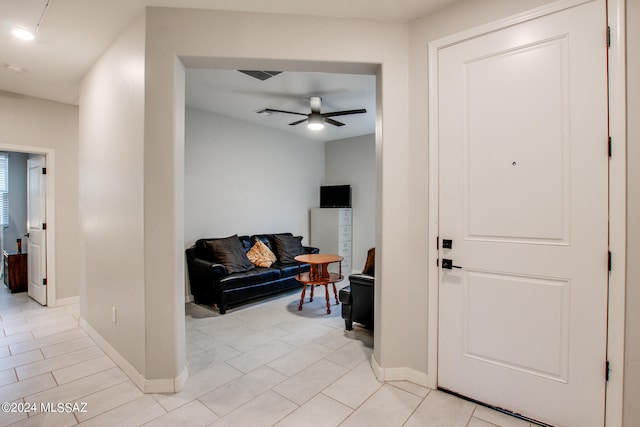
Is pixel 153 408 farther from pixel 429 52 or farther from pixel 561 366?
pixel 429 52

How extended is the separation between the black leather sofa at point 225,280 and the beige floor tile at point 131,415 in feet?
5.83

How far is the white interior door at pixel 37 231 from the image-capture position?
3.98 m

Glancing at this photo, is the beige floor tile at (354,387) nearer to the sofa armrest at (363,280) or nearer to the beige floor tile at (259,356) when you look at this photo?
the beige floor tile at (259,356)

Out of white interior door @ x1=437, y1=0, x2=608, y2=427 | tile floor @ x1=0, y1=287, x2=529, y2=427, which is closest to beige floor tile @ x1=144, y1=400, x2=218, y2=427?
tile floor @ x1=0, y1=287, x2=529, y2=427

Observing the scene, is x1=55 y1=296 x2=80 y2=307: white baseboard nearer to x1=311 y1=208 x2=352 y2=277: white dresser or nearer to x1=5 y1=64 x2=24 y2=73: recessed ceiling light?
x1=5 y1=64 x2=24 y2=73: recessed ceiling light

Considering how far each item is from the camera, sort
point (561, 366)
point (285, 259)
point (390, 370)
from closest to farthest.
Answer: point (561, 366) < point (390, 370) < point (285, 259)

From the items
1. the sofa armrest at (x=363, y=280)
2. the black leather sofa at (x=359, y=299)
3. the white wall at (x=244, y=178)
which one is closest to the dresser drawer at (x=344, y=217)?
the white wall at (x=244, y=178)

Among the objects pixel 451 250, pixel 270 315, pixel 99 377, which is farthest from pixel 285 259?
pixel 451 250

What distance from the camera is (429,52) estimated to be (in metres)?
2.11

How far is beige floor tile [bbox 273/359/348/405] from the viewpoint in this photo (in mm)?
2098

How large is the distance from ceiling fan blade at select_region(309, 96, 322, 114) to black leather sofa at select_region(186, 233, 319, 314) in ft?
7.83

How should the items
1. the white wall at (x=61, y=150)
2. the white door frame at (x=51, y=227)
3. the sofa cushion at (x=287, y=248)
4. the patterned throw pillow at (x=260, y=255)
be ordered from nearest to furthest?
the white wall at (x=61, y=150), the white door frame at (x=51, y=227), the patterned throw pillow at (x=260, y=255), the sofa cushion at (x=287, y=248)

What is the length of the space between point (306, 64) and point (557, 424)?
2.85 metres

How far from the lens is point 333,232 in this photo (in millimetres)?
6004
